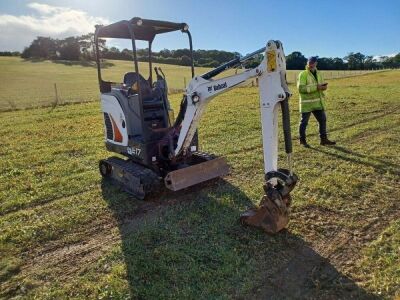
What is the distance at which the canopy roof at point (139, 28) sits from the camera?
5938 mm

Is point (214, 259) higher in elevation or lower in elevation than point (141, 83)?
lower

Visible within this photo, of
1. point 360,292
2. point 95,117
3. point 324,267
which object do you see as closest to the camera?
point 360,292

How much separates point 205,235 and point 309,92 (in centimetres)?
548

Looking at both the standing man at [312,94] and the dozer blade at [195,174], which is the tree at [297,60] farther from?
the dozer blade at [195,174]

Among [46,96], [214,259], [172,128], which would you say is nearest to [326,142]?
[172,128]

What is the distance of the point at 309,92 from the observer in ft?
29.5

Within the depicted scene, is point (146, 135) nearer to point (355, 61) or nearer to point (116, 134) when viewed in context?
point (116, 134)

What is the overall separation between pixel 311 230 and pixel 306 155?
3.66 meters

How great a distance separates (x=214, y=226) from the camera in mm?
5008

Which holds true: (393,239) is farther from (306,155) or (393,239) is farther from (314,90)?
(314,90)

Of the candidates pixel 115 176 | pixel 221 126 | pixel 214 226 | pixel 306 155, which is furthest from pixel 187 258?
pixel 221 126

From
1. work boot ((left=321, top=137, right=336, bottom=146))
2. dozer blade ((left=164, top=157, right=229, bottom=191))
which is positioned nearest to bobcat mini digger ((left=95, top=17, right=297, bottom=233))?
dozer blade ((left=164, top=157, right=229, bottom=191))

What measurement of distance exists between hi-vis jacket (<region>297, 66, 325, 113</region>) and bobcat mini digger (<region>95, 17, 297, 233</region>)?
134 inches

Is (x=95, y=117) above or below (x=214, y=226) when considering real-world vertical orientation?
above
